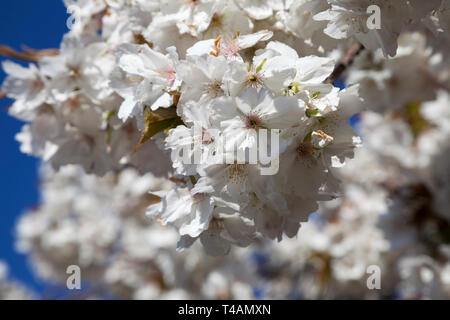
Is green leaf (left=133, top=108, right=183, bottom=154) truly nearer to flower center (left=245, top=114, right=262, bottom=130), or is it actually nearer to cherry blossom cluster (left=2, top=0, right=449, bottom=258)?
cherry blossom cluster (left=2, top=0, right=449, bottom=258)

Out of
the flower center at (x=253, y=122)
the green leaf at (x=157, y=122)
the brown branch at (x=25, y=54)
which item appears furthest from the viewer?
the brown branch at (x=25, y=54)

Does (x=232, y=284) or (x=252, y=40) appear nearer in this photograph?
(x=252, y=40)

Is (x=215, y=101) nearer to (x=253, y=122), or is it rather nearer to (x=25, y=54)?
(x=253, y=122)

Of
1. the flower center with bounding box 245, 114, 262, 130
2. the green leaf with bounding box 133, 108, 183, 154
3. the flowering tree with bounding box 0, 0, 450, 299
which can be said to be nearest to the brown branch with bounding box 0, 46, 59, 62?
the flowering tree with bounding box 0, 0, 450, 299

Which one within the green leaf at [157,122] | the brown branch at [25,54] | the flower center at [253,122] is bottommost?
the flower center at [253,122]

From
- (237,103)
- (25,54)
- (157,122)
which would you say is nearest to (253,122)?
(237,103)

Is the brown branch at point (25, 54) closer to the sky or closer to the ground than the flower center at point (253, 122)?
closer to the sky

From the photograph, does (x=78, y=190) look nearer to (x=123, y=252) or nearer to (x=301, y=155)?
(x=123, y=252)

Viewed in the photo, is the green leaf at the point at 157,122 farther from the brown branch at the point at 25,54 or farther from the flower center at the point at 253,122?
the brown branch at the point at 25,54

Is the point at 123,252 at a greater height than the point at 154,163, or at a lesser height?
greater

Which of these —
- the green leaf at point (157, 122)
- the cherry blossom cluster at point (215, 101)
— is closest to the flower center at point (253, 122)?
the cherry blossom cluster at point (215, 101)
